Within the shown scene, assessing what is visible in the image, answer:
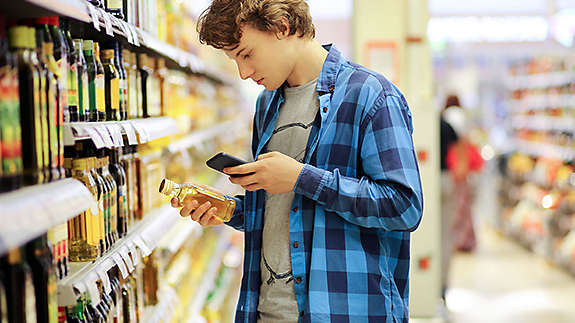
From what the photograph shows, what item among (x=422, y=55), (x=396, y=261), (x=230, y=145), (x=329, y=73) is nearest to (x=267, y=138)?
(x=329, y=73)

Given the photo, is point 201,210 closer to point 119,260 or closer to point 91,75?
point 119,260

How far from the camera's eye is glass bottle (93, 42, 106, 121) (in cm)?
180

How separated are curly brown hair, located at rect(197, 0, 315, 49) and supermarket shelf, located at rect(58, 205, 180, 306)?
660 millimetres

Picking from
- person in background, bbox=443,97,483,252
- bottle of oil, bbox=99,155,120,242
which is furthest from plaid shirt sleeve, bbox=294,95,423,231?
person in background, bbox=443,97,483,252

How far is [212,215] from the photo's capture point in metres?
1.89

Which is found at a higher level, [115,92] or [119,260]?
[115,92]

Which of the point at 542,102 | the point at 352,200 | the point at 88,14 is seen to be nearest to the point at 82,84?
the point at 88,14

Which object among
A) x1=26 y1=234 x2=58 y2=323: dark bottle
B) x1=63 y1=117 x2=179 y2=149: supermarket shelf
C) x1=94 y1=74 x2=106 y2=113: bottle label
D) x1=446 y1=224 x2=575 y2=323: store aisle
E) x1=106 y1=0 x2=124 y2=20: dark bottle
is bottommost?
x1=446 y1=224 x2=575 y2=323: store aisle

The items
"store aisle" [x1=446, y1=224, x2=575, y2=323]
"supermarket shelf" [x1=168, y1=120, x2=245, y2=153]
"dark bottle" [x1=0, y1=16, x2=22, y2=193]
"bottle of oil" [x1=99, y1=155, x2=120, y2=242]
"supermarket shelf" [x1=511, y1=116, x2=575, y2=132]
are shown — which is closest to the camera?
"dark bottle" [x1=0, y1=16, x2=22, y2=193]

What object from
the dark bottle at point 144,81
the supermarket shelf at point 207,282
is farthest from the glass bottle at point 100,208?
the supermarket shelf at point 207,282

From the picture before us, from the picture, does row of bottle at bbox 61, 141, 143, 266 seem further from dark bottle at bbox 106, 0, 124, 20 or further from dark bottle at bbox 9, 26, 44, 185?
dark bottle at bbox 106, 0, 124, 20

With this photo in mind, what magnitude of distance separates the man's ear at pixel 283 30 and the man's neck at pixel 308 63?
0.26ft

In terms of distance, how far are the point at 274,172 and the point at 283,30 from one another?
396 millimetres

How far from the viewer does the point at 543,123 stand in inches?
314
